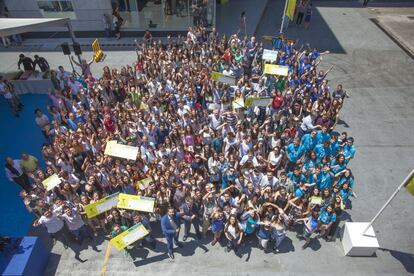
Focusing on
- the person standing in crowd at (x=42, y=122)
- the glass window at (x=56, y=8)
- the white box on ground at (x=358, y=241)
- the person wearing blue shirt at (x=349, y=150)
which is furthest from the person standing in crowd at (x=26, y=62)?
the white box on ground at (x=358, y=241)

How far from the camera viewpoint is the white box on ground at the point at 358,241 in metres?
8.17

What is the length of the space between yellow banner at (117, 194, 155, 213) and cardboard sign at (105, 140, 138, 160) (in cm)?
149

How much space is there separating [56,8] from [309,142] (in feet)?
64.5

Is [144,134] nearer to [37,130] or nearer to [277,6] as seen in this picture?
[37,130]

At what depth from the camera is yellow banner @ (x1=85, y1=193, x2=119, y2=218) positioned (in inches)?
312

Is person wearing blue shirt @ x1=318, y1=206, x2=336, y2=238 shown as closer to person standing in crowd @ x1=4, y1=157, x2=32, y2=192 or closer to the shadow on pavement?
the shadow on pavement

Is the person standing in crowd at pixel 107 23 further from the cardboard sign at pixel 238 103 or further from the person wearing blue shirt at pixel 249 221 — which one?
the person wearing blue shirt at pixel 249 221

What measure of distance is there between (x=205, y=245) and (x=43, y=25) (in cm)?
1150

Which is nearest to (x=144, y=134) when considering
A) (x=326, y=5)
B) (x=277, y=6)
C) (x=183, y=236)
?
(x=183, y=236)

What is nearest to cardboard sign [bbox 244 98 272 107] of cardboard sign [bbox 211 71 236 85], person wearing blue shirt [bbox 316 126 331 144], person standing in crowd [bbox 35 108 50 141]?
cardboard sign [bbox 211 71 236 85]

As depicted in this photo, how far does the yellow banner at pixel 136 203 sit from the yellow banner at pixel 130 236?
0.44 meters

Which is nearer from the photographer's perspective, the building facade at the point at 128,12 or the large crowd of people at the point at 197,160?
the large crowd of people at the point at 197,160

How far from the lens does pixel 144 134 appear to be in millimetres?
10367

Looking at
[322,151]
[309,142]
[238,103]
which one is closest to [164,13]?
[238,103]
